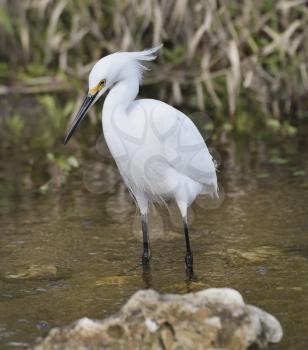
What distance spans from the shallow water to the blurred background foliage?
111 centimetres

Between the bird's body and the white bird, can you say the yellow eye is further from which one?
the bird's body

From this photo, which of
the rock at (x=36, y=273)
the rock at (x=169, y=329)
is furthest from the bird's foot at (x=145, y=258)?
the rock at (x=169, y=329)

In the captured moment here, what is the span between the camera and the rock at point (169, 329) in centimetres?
327

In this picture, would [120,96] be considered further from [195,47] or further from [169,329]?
[195,47]

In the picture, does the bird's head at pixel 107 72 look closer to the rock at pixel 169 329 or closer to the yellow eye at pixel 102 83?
the yellow eye at pixel 102 83

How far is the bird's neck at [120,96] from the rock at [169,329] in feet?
5.24

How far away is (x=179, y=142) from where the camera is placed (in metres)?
4.93

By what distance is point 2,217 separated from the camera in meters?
6.15

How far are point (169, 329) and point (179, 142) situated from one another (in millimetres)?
1779

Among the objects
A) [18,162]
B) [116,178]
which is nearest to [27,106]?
[18,162]

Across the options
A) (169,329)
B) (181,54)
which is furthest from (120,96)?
(181,54)

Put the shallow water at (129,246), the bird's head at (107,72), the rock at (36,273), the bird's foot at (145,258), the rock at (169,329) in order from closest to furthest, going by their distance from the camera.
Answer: the rock at (169,329)
the shallow water at (129,246)
the bird's head at (107,72)
the rock at (36,273)
the bird's foot at (145,258)

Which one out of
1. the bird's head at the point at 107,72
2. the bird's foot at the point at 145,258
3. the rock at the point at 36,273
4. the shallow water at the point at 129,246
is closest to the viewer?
the shallow water at the point at 129,246

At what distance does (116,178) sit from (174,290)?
281cm
